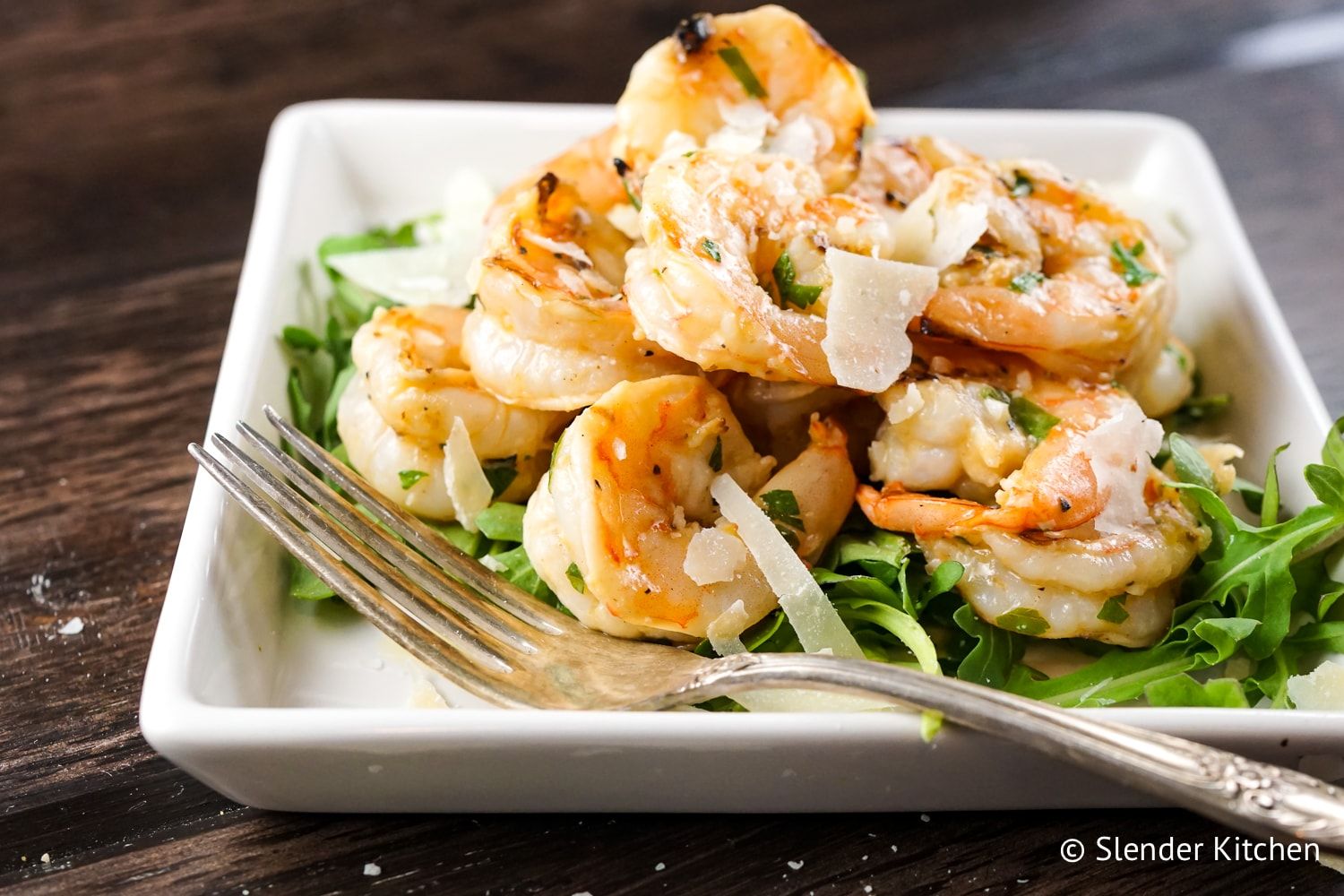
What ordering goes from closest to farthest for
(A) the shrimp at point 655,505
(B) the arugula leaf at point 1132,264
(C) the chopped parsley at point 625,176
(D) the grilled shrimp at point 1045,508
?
(A) the shrimp at point 655,505, (D) the grilled shrimp at point 1045,508, (B) the arugula leaf at point 1132,264, (C) the chopped parsley at point 625,176

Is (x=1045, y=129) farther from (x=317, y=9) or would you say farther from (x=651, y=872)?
(x=317, y=9)

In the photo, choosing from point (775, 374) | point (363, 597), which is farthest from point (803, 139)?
point (363, 597)

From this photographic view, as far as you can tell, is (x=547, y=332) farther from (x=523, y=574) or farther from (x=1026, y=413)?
(x=1026, y=413)

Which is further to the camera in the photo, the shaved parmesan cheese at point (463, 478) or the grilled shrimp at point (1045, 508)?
the shaved parmesan cheese at point (463, 478)

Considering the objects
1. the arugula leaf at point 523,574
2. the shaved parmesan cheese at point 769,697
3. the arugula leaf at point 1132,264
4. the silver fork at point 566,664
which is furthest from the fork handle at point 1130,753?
the arugula leaf at point 1132,264

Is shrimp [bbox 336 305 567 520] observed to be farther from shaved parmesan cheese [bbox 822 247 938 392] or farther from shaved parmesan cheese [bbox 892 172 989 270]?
shaved parmesan cheese [bbox 892 172 989 270]

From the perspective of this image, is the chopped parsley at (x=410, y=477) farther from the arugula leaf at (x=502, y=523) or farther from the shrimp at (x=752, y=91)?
the shrimp at (x=752, y=91)
